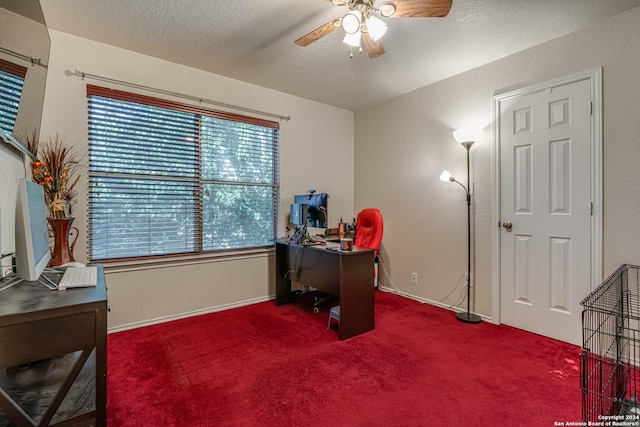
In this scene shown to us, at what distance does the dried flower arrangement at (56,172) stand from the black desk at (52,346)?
3.63ft

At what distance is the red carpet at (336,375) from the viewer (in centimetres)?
164

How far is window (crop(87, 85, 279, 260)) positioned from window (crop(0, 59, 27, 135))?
97cm

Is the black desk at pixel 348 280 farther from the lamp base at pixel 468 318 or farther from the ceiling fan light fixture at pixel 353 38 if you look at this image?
the ceiling fan light fixture at pixel 353 38

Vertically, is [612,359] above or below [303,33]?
below

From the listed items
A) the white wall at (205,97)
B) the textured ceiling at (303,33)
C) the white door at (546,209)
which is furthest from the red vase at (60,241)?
the white door at (546,209)

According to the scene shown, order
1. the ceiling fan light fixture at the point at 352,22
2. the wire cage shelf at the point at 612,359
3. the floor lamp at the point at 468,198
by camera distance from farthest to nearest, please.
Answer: the floor lamp at the point at 468,198
the ceiling fan light fixture at the point at 352,22
the wire cage shelf at the point at 612,359

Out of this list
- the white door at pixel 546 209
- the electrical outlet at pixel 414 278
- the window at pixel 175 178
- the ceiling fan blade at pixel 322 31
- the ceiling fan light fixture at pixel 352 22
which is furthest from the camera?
the electrical outlet at pixel 414 278

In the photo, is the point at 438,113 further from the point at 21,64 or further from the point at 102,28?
the point at 21,64

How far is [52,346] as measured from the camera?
1.12 m

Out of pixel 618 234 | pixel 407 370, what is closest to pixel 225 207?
pixel 407 370

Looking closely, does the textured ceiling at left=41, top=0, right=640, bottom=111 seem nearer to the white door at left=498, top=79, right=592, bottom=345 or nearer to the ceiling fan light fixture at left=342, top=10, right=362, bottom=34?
the ceiling fan light fixture at left=342, top=10, right=362, bottom=34

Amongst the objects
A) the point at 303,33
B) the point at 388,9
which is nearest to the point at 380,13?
the point at 388,9

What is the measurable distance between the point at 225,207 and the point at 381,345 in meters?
2.13

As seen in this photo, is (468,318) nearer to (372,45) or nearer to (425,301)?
(425,301)
